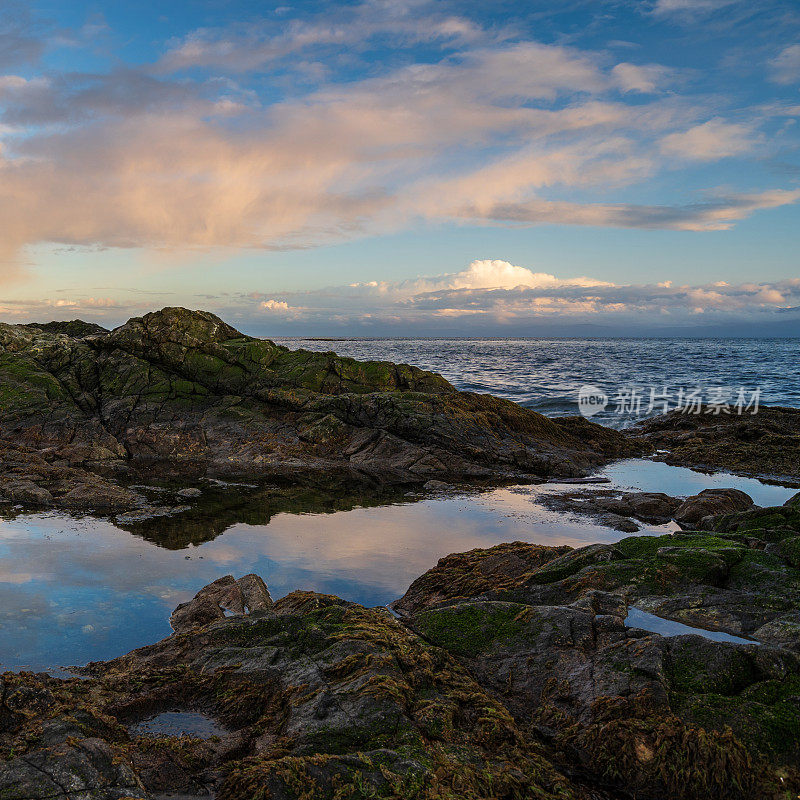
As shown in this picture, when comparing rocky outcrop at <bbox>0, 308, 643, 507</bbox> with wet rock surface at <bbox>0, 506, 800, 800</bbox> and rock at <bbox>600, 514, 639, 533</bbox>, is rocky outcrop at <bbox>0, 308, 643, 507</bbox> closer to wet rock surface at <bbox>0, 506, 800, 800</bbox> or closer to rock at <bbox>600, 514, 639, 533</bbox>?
rock at <bbox>600, 514, 639, 533</bbox>

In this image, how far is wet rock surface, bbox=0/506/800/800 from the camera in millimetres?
4336

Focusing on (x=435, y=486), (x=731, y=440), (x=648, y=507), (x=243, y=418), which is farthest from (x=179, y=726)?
(x=731, y=440)

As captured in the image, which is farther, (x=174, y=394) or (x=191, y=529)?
(x=174, y=394)

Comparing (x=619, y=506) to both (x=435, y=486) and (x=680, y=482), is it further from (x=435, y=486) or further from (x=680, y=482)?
(x=435, y=486)

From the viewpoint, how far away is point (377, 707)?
197 inches

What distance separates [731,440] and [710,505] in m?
11.0

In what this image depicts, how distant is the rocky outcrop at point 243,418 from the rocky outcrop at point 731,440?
87.4 inches

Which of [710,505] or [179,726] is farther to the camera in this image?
[710,505]

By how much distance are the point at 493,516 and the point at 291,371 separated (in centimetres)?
1369

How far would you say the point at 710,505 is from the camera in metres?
13.2

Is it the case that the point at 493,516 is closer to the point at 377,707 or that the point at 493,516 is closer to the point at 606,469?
the point at 606,469

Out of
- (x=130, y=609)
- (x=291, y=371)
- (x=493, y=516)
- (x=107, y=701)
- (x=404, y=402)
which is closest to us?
(x=107, y=701)

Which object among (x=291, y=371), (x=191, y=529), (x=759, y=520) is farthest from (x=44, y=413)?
(x=759, y=520)

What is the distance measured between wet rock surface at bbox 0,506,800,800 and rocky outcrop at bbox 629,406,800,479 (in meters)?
13.5
